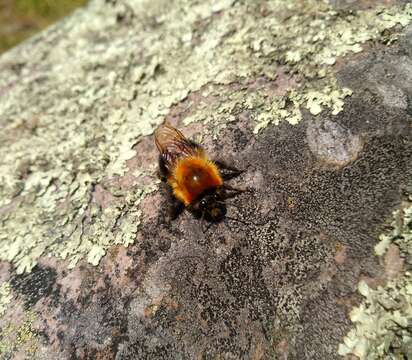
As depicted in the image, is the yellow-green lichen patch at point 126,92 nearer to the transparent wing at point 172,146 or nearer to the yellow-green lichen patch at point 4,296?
the yellow-green lichen patch at point 4,296

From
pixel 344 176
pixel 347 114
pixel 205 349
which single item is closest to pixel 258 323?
pixel 205 349

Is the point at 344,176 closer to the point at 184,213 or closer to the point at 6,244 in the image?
the point at 184,213

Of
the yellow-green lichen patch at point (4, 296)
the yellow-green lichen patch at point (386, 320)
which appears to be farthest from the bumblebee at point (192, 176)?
the yellow-green lichen patch at point (4, 296)

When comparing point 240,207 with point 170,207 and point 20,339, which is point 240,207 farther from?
point 20,339

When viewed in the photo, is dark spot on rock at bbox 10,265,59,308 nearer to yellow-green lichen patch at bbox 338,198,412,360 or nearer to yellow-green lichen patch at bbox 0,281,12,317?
yellow-green lichen patch at bbox 0,281,12,317

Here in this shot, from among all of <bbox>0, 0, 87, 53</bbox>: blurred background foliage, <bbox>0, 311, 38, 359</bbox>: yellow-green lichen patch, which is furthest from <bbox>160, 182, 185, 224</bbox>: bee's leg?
<bbox>0, 0, 87, 53</bbox>: blurred background foliage

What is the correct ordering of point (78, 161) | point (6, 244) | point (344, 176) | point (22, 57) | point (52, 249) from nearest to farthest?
→ point (344, 176) < point (52, 249) < point (6, 244) < point (78, 161) < point (22, 57)

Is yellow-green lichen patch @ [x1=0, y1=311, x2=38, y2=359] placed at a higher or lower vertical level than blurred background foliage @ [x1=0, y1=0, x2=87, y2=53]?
lower
